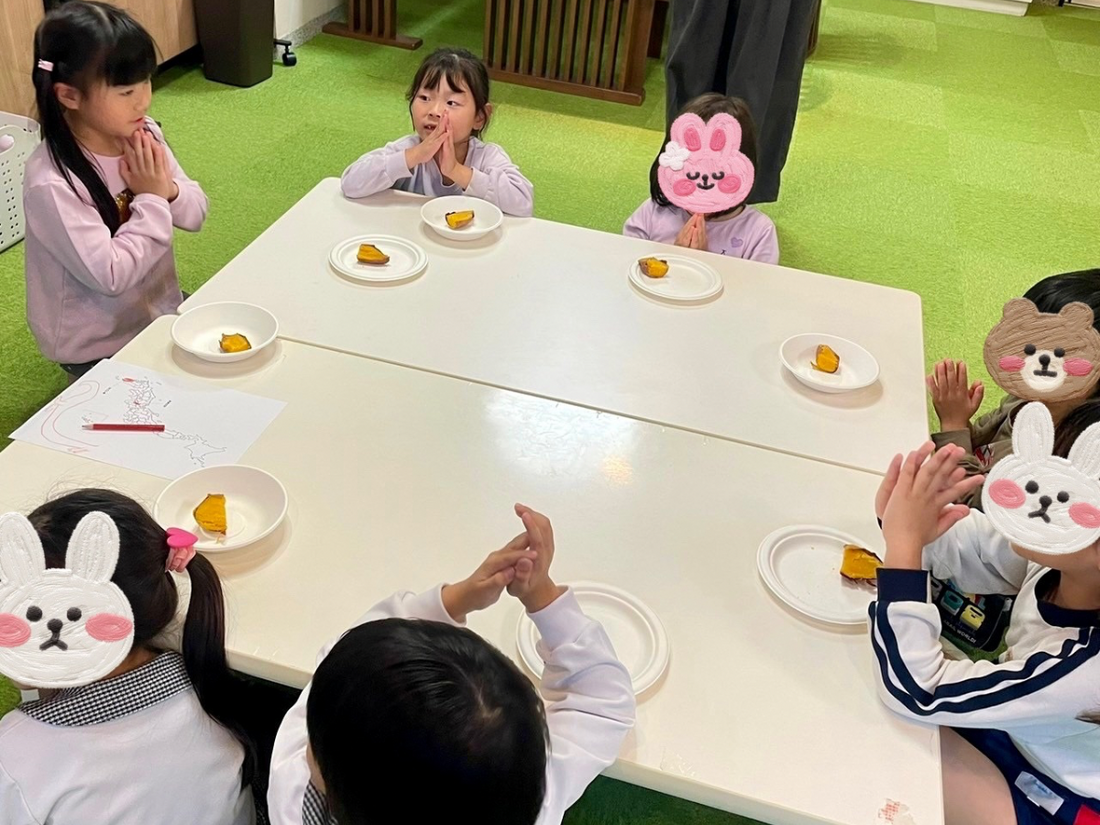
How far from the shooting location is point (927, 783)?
1008 mm

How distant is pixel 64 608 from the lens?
96 cm

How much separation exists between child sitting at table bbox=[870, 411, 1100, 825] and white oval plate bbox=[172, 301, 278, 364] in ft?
3.37

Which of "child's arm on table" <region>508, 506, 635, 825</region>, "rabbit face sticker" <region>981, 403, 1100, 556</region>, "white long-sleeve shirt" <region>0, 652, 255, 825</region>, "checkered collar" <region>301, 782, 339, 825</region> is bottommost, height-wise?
"white long-sleeve shirt" <region>0, 652, 255, 825</region>

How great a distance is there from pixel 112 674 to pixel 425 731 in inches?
17.4

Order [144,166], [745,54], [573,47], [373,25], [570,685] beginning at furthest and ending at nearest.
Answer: [373,25], [573,47], [745,54], [144,166], [570,685]

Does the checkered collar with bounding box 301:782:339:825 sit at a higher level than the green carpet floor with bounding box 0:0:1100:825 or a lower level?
higher

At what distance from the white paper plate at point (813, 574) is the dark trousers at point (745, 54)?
6.58 feet

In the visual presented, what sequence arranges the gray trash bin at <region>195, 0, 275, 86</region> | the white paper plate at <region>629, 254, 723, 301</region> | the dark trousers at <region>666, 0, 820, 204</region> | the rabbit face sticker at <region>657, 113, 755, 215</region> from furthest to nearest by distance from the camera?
the gray trash bin at <region>195, 0, 275, 86</region>
the dark trousers at <region>666, 0, 820, 204</region>
the rabbit face sticker at <region>657, 113, 755, 215</region>
the white paper plate at <region>629, 254, 723, 301</region>

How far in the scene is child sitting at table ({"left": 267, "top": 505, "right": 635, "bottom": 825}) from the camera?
0.80 m

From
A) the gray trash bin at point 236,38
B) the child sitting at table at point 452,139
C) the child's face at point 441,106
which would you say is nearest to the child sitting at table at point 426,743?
the child sitting at table at point 452,139

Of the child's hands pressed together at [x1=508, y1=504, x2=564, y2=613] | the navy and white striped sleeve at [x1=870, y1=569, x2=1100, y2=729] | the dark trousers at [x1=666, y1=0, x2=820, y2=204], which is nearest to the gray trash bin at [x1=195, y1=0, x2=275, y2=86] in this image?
the dark trousers at [x1=666, y1=0, x2=820, y2=204]

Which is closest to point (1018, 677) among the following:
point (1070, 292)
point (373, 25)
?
point (1070, 292)

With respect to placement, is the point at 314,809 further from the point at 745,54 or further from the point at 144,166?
the point at 745,54

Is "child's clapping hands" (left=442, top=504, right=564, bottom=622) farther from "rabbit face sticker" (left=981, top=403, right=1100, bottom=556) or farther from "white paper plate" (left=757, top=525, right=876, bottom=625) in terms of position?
"rabbit face sticker" (left=981, top=403, right=1100, bottom=556)
